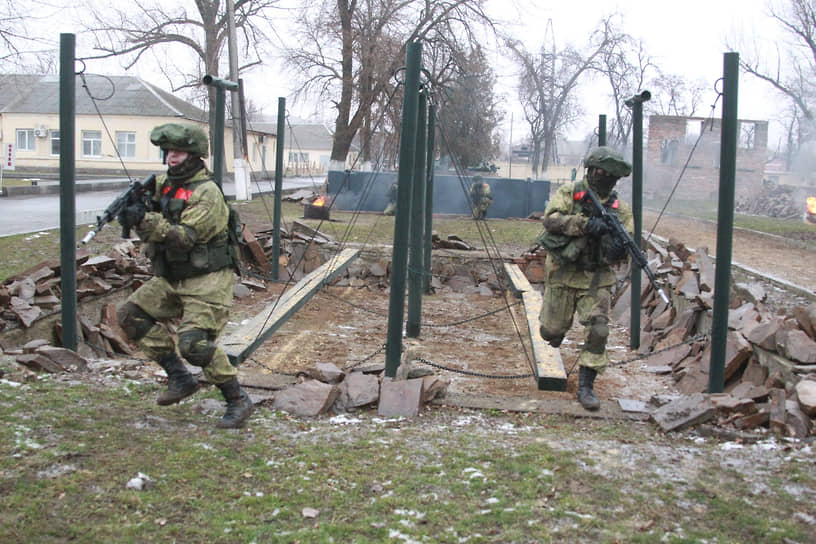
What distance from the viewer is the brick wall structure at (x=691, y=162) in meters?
36.9

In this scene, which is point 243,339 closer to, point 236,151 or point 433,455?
point 433,455

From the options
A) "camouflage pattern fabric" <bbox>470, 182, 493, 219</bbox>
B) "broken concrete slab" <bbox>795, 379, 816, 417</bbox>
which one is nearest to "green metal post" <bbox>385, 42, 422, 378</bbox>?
"broken concrete slab" <bbox>795, 379, 816, 417</bbox>

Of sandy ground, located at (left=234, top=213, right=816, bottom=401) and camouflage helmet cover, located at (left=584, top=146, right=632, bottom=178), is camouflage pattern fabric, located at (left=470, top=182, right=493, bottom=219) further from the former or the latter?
camouflage helmet cover, located at (left=584, top=146, right=632, bottom=178)

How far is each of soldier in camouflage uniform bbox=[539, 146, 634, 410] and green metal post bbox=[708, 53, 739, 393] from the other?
2.12 ft

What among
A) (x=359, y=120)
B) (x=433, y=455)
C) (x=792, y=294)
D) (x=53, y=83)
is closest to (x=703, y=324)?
(x=792, y=294)

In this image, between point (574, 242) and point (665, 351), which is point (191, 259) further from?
point (665, 351)

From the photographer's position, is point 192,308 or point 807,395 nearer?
point 192,308

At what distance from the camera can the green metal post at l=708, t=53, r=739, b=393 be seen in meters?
5.04

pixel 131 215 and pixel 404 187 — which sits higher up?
pixel 404 187

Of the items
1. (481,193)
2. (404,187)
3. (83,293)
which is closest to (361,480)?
(404,187)

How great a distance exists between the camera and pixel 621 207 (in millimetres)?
5121

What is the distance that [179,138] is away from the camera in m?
4.21

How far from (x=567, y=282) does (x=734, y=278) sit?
5.52m

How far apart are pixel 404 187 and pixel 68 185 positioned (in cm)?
252
